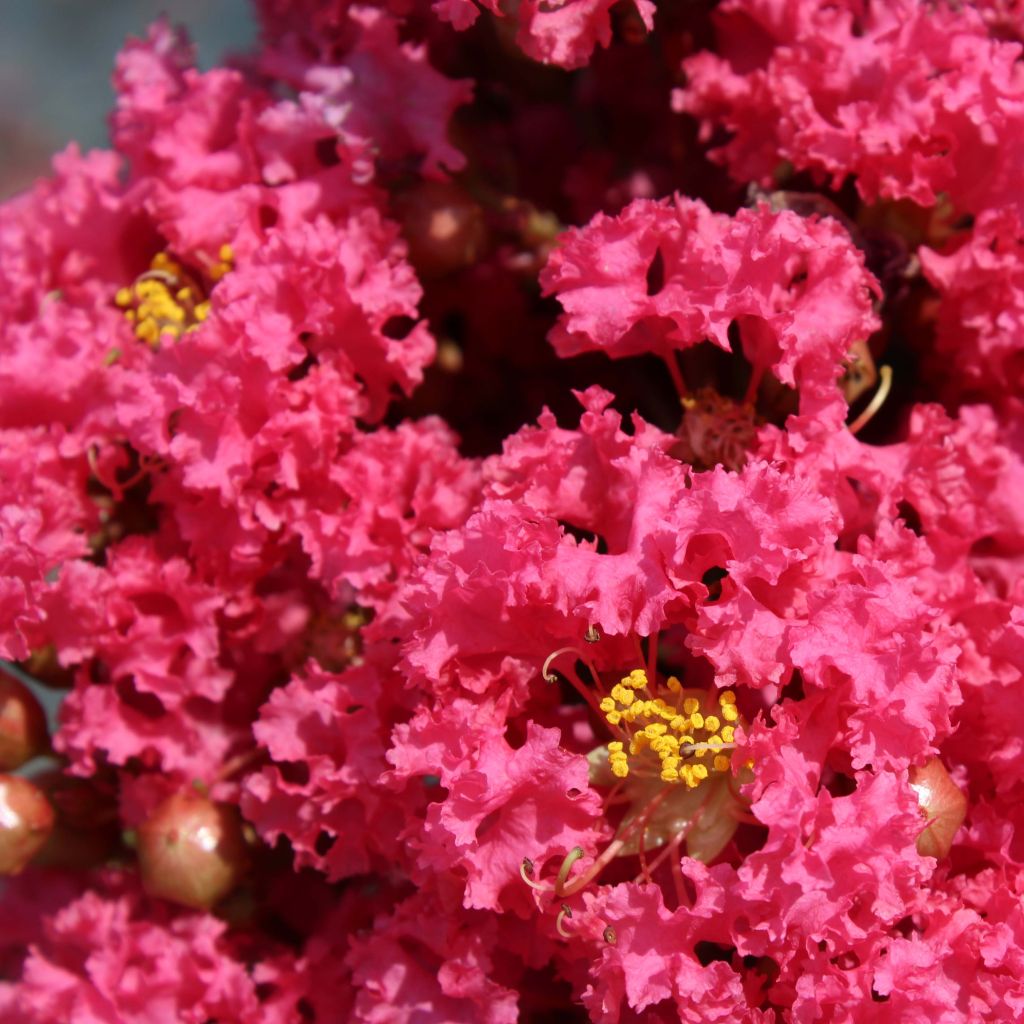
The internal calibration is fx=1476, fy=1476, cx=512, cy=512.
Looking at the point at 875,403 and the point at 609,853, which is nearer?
the point at 609,853

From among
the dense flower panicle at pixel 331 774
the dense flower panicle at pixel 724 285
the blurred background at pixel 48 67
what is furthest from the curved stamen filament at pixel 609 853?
the blurred background at pixel 48 67

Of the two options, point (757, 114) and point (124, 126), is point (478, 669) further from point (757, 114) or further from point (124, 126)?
point (124, 126)

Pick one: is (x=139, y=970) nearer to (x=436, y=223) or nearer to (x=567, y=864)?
(x=567, y=864)

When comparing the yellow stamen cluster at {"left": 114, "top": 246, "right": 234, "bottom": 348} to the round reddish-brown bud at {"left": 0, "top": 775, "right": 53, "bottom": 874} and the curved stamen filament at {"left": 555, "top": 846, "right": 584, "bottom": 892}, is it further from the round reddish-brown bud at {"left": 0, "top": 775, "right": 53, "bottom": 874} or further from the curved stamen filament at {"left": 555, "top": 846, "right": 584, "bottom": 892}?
the curved stamen filament at {"left": 555, "top": 846, "right": 584, "bottom": 892}

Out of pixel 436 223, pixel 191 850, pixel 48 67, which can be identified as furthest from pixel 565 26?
pixel 48 67

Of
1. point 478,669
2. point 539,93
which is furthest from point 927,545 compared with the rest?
point 539,93

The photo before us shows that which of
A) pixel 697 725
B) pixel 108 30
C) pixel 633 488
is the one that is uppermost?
pixel 633 488


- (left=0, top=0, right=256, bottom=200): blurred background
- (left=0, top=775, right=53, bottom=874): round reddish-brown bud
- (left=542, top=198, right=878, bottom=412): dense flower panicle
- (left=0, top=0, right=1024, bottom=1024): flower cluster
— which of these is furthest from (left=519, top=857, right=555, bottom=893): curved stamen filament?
(left=0, top=0, right=256, bottom=200): blurred background

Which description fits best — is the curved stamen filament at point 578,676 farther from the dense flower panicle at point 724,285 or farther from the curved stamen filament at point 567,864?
the dense flower panicle at point 724,285
